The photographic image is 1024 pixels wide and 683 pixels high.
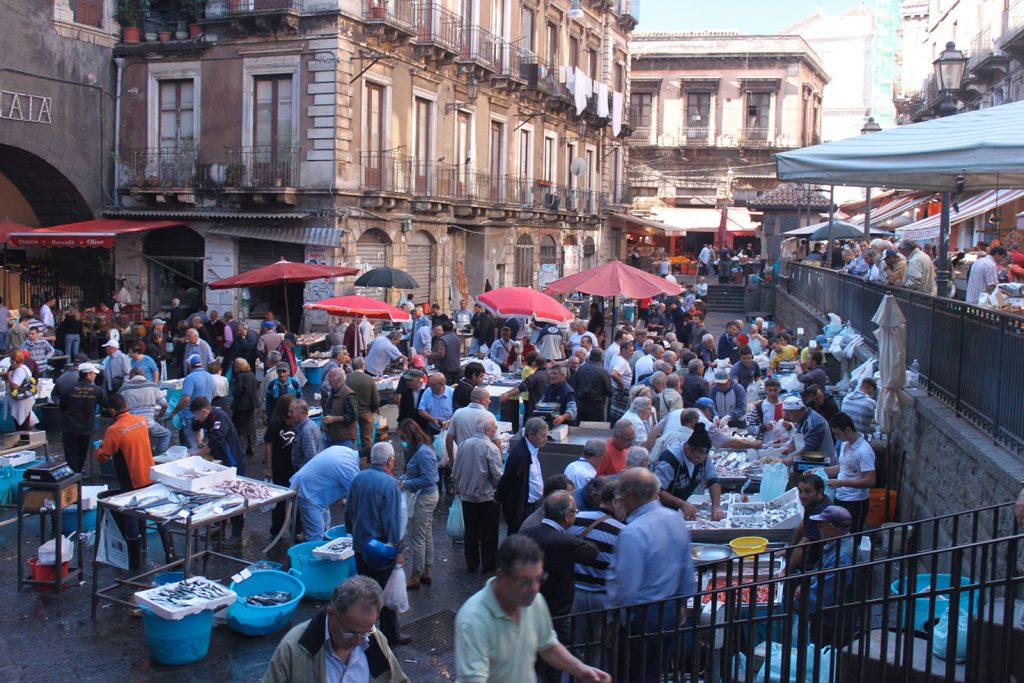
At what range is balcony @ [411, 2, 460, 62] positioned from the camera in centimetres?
2594

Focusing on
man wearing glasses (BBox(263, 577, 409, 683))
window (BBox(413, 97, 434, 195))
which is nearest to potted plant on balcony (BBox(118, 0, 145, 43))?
window (BBox(413, 97, 434, 195))

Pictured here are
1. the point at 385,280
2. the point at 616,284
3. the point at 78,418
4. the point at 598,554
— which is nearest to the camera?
the point at 598,554

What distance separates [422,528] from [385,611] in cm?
154

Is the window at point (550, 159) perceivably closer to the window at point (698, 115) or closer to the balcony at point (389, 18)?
the balcony at point (389, 18)

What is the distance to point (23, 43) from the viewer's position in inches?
890

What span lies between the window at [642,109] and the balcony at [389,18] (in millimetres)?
29993

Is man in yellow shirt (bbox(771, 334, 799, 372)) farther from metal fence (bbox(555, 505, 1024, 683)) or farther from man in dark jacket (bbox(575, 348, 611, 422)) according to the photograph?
metal fence (bbox(555, 505, 1024, 683))

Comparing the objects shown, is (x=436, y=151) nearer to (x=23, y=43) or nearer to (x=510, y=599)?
(x=23, y=43)

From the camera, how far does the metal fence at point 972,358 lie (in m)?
7.52

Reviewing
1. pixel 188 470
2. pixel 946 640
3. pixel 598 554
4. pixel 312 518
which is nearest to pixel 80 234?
pixel 188 470

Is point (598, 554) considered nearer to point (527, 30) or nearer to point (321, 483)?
point (321, 483)

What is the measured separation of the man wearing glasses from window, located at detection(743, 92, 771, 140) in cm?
5139

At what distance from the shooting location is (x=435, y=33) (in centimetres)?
2691

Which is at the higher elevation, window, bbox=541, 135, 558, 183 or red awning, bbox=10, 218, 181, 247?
window, bbox=541, 135, 558, 183
